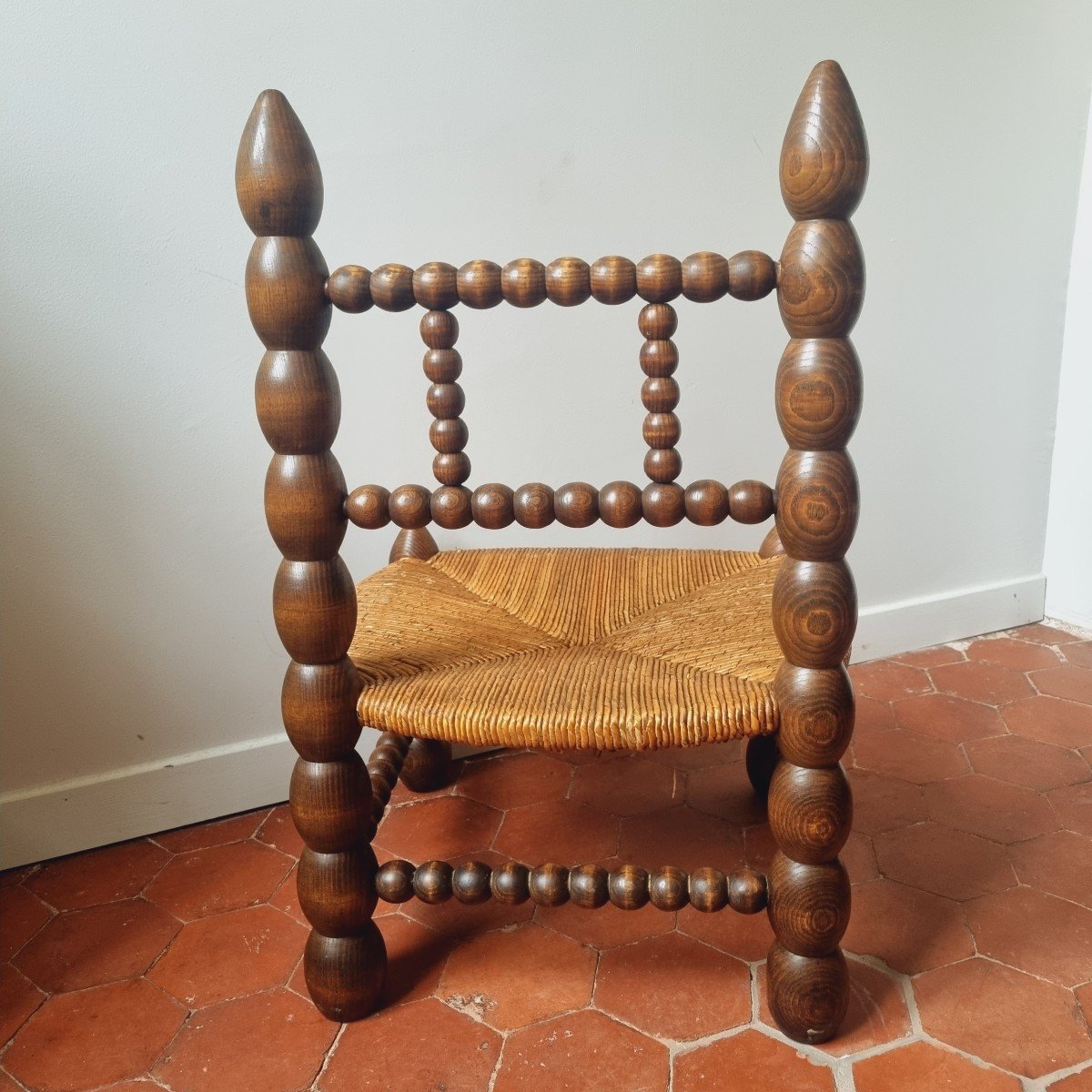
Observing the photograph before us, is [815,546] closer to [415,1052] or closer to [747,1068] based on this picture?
[747,1068]

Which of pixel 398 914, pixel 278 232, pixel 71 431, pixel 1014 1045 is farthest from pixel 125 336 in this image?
pixel 1014 1045

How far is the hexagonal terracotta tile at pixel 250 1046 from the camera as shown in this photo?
3.57ft

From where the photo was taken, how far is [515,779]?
1761mm

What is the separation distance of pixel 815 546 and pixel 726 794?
89cm

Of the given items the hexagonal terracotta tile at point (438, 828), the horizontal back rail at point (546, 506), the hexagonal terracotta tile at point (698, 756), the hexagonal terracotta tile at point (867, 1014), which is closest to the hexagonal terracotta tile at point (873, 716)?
the hexagonal terracotta tile at point (698, 756)

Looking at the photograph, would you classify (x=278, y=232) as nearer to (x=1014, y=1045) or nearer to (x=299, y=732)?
(x=299, y=732)

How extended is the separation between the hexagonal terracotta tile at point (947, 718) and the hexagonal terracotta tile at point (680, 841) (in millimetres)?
584

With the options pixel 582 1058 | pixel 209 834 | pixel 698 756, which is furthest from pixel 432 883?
pixel 698 756

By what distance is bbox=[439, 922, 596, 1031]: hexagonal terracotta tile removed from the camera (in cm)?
117

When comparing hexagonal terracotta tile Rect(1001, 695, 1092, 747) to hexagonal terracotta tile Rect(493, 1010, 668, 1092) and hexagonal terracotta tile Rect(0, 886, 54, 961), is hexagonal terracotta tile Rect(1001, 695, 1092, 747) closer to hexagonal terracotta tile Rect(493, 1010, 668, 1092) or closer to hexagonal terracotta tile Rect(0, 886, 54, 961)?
hexagonal terracotta tile Rect(493, 1010, 668, 1092)

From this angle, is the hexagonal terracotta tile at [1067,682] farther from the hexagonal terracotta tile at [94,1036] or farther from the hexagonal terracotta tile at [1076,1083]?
the hexagonal terracotta tile at [94,1036]

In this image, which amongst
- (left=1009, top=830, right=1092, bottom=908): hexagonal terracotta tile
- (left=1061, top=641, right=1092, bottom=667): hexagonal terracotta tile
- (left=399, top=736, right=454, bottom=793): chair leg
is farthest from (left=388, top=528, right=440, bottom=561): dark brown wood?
(left=1061, top=641, right=1092, bottom=667): hexagonal terracotta tile

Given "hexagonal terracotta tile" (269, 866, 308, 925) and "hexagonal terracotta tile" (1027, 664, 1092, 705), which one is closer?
"hexagonal terracotta tile" (269, 866, 308, 925)

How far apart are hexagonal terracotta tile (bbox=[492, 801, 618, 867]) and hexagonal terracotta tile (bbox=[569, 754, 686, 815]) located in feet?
0.12
